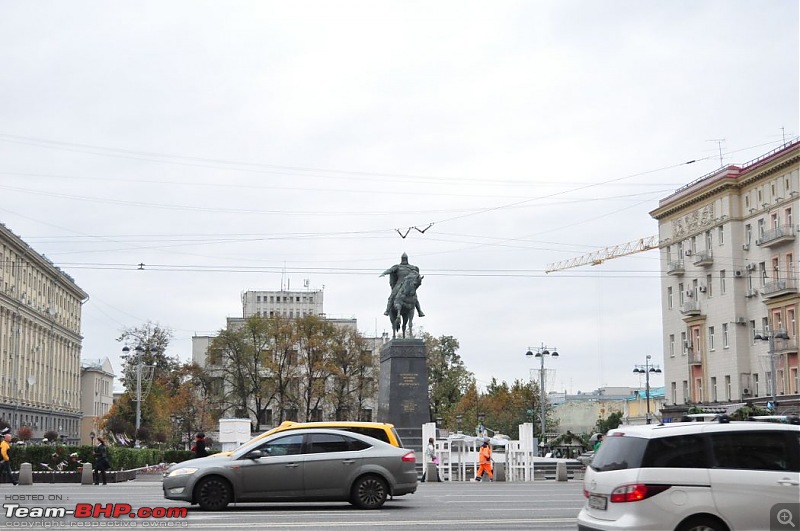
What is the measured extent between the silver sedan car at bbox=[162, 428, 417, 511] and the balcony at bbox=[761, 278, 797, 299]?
49482 millimetres

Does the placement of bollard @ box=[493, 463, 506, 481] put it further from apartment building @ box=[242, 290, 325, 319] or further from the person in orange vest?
apartment building @ box=[242, 290, 325, 319]

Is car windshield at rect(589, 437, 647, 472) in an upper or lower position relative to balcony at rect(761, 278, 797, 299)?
lower

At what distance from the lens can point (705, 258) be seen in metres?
73.1

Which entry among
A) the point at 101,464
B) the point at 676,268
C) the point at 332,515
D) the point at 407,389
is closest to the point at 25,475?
the point at 101,464

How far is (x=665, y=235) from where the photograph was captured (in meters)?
81.6

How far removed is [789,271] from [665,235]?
684 inches

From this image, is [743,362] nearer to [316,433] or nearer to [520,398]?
[520,398]

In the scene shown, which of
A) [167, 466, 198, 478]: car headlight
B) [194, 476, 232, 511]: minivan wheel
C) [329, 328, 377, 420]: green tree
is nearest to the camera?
[194, 476, 232, 511]: minivan wheel

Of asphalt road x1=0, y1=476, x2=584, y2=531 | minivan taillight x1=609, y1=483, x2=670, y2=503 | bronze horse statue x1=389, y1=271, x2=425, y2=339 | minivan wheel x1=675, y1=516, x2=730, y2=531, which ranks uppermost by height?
bronze horse statue x1=389, y1=271, x2=425, y2=339

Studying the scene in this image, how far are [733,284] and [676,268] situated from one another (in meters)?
7.41

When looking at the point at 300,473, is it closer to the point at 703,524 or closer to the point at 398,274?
the point at 703,524

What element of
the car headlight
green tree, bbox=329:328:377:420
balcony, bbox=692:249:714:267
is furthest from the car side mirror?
green tree, bbox=329:328:377:420

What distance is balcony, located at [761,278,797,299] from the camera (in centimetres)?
6438

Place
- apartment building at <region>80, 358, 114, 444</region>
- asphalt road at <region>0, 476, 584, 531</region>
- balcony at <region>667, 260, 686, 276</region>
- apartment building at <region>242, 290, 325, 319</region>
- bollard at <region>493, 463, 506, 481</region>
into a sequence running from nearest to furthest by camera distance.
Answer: asphalt road at <region>0, 476, 584, 531</region>, bollard at <region>493, 463, 506, 481</region>, balcony at <region>667, 260, 686, 276</region>, apartment building at <region>80, 358, 114, 444</region>, apartment building at <region>242, 290, 325, 319</region>
